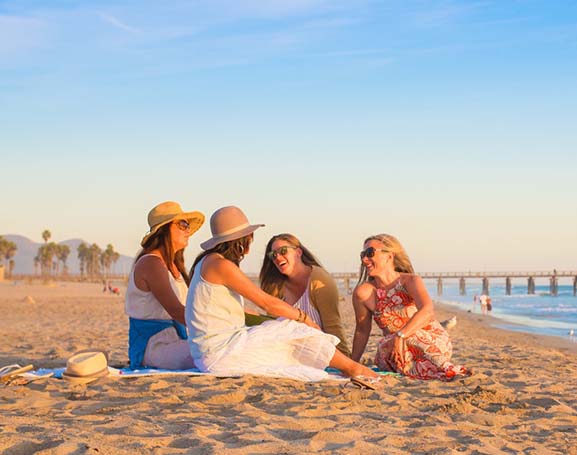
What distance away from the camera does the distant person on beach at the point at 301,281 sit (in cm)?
562

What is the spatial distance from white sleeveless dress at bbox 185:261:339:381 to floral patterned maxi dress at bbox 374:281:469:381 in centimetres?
75

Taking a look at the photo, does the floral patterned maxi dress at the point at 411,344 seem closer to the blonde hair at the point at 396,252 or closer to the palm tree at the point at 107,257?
the blonde hair at the point at 396,252

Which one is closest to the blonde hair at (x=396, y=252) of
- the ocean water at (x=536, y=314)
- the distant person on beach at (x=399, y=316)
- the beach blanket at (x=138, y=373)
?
the distant person on beach at (x=399, y=316)

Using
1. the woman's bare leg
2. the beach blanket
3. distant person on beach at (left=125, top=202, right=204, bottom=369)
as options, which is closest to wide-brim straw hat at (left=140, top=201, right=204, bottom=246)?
distant person on beach at (left=125, top=202, right=204, bottom=369)

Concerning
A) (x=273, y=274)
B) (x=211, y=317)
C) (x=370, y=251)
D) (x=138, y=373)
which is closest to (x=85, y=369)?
(x=138, y=373)

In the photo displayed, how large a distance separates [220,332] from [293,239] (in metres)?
1.18

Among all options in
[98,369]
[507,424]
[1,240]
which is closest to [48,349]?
[98,369]

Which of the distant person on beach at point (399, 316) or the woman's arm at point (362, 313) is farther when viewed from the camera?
the woman's arm at point (362, 313)

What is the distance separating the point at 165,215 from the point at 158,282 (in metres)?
0.55

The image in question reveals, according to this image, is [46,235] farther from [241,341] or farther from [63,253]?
[241,341]

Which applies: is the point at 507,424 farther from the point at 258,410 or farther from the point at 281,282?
the point at 281,282

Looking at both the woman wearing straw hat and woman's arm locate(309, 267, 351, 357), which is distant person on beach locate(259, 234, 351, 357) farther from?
the woman wearing straw hat

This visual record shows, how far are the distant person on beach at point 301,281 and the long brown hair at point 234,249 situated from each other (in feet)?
2.49

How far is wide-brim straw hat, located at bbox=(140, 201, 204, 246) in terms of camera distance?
17.7 ft
